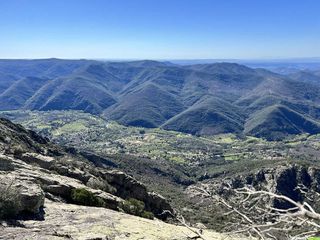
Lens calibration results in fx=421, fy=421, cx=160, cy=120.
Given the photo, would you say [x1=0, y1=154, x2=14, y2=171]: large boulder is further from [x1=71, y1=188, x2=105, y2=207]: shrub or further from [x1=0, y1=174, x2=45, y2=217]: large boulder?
[x1=71, y1=188, x2=105, y2=207]: shrub

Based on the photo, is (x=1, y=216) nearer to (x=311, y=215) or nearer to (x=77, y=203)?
(x=77, y=203)

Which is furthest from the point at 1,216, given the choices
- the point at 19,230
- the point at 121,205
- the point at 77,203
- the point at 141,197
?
the point at 141,197

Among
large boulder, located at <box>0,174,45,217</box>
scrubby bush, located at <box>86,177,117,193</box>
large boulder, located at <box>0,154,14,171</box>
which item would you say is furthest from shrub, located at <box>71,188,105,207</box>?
scrubby bush, located at <box>86,177,117,193</box>

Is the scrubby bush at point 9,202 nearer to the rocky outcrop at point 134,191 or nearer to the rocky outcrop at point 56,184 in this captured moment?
the rocky outcrop at point 56,184

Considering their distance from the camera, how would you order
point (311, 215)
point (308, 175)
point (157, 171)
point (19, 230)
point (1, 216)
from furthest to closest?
point (157, 171), point (308, 175), point (1, 216), point (19, 230), point (311, 215)

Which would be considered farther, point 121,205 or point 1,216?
point 121,205

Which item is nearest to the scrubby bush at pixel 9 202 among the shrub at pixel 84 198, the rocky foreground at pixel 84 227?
the rocky foreground at pixel 84 227
